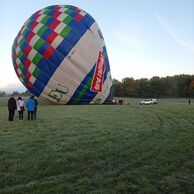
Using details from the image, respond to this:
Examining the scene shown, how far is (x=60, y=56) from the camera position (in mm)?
19312

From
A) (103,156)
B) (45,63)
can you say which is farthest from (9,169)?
(45,63)

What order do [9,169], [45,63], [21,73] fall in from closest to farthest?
[9,169] → [45,63] → [21,73]

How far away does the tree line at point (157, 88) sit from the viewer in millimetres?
77250

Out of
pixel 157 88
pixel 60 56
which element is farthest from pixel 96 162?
pixel 157 88

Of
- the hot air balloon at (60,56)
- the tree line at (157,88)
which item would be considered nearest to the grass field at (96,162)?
the hot air balloon at (60,56)

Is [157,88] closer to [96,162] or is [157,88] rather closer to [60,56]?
[60,56]

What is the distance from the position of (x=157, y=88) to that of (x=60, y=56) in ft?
210

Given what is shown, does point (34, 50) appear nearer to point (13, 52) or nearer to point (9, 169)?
point (13, 52)

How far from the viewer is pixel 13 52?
2141 centimetres

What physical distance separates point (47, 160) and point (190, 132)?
5.40m

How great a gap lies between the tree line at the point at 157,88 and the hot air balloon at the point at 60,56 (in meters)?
58.0

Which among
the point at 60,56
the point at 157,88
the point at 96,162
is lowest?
the point at 96,162

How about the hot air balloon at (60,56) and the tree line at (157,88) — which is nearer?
the hot air balloon at (60,56)

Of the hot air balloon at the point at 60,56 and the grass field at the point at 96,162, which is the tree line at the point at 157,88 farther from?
the grass field at the point at 96,162
